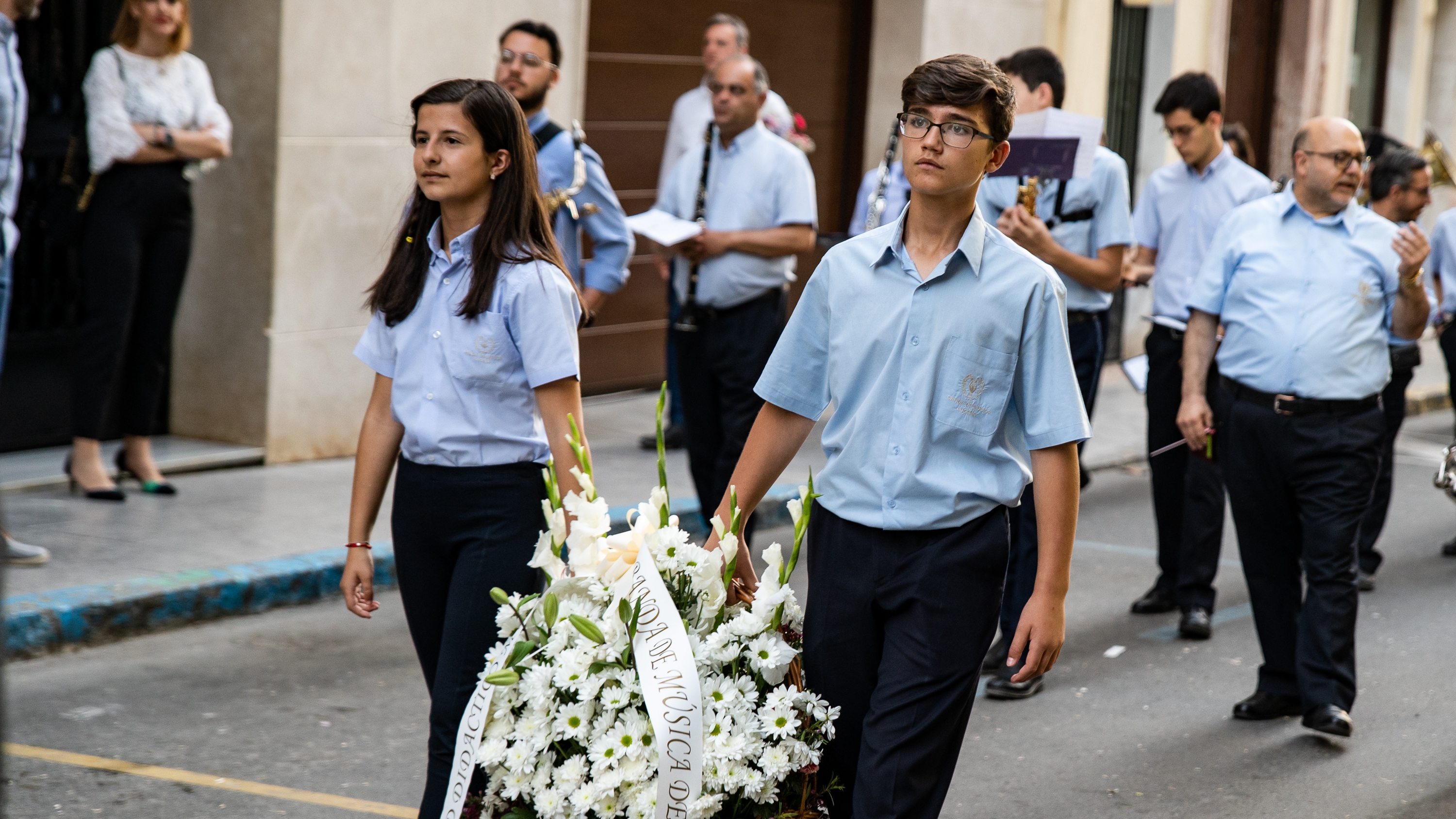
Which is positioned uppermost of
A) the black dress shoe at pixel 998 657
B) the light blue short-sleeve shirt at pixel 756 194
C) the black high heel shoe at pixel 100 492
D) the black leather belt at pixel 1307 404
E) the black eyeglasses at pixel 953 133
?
the black eyeglasses at pixel 953 133

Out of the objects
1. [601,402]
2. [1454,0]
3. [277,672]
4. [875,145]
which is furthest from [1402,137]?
[277,672]

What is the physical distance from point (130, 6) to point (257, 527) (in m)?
2.33

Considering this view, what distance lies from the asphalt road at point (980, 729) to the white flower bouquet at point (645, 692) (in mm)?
1560

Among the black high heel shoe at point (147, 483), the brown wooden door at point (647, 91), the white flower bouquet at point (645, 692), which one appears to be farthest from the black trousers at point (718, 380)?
the white flower bouquet at point (645, 692)

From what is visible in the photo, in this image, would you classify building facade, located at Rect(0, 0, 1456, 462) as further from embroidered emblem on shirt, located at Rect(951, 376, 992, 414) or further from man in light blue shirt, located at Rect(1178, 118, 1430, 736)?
embroidered emblem on shirt, located at Rect(951, 376, 992, 414)

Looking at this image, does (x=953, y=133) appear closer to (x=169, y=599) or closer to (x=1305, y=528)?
(x=1305, y=528)

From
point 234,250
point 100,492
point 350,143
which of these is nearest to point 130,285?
point 100,492

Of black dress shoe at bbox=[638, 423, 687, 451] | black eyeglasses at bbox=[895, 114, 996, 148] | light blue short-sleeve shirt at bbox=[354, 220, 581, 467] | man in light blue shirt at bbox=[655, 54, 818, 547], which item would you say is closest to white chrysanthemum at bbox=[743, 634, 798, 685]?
light blue short-sleeve shirt at bbox=[354, 220, 581, 467]

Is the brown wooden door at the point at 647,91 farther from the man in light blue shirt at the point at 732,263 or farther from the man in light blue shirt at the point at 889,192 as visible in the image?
the man in light blue shirt at the point at 732,263

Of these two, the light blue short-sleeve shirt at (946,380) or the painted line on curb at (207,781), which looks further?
the painted line on curb at (207,781)

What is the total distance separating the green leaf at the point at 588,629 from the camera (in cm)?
301

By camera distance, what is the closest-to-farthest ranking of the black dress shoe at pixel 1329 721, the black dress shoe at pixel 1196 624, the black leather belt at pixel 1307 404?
1. the black dress shoe at pixel 1329 721
2. the black leather belt at pixel 1307 404
3. the black dress shoe at pixel 1196 624

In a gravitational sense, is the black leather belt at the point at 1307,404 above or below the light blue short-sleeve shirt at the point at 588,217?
below

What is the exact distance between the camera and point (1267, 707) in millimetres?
5625
